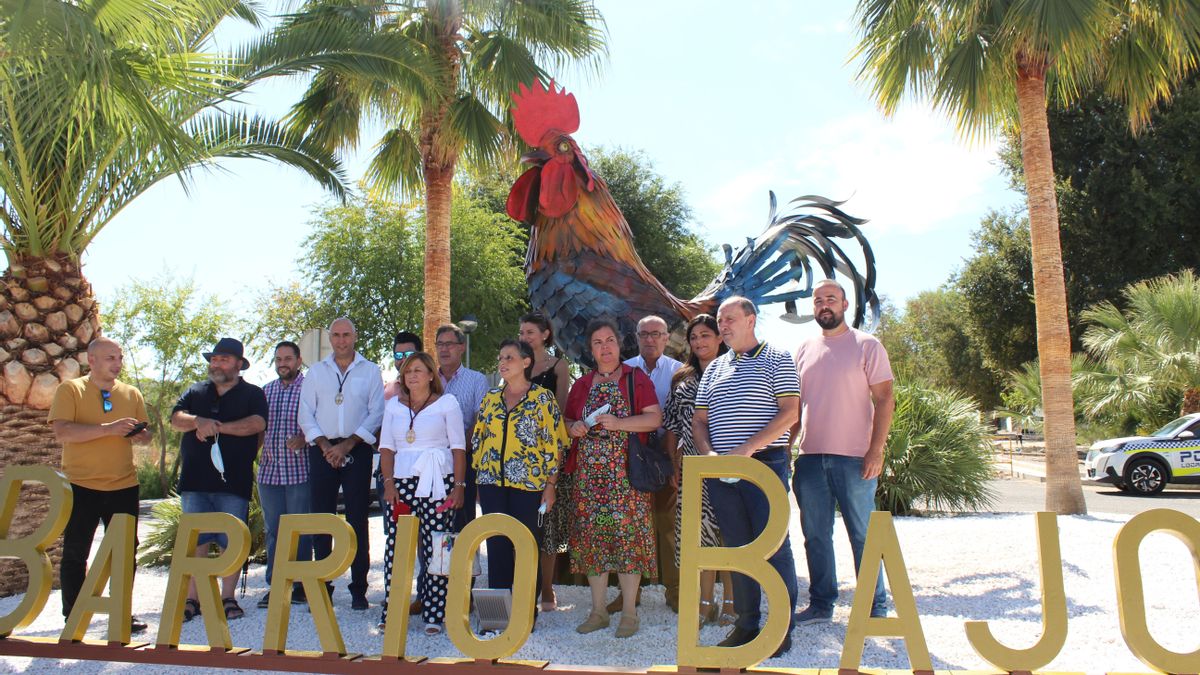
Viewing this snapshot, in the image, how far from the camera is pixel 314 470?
5.15 m

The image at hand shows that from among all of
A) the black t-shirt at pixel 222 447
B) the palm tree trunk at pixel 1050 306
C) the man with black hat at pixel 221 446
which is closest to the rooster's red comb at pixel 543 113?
the man with black hat at pixel 221 446

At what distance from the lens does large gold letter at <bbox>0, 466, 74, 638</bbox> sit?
12.9 feet

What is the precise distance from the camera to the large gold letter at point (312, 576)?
3.61 meters

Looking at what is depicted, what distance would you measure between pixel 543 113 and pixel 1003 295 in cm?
2116

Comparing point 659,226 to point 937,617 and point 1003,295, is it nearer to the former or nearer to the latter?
point 1003,295

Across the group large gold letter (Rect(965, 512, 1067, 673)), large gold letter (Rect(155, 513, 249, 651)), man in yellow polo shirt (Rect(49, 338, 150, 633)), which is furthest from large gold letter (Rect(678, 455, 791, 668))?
man in yellow polo shirt (Rect(49, 338, 150, 633))

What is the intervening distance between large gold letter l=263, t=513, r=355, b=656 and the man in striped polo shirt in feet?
5.04

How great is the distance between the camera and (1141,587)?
302cm

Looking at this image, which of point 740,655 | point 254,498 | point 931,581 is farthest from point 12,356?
point 931,581

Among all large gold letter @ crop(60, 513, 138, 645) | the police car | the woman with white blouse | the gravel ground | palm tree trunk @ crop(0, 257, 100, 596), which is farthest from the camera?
the police car

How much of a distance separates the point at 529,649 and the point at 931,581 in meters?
3.33

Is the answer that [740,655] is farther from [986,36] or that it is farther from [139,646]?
[986,36]

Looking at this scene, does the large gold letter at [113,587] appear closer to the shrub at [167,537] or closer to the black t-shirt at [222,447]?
the black t-shirt at [222,447]

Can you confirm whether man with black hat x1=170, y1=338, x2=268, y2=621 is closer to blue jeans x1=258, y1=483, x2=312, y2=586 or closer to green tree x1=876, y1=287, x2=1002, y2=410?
blue jeans x1=258, y1=483, x2=312, y2=586
